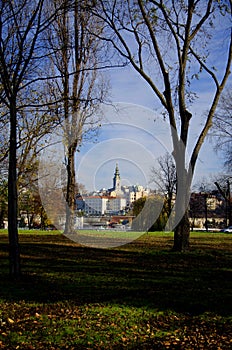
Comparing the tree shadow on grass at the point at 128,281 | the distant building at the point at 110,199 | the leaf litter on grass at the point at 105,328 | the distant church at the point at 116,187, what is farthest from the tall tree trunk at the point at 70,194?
the leaf litter on grass at the point at 105,328

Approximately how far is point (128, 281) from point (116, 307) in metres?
2.14

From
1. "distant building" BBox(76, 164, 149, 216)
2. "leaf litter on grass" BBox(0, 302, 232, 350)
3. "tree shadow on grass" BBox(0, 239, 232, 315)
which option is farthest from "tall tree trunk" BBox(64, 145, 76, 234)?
"leaf litter on grass" BBox(0, 302, 232, 350)

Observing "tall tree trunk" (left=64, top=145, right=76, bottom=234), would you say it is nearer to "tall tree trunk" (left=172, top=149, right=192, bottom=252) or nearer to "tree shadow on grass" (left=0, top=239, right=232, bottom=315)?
"tall tree trunk" (left=172, top=149, right=192, bottom=252)

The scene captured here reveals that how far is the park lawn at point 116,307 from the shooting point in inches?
190

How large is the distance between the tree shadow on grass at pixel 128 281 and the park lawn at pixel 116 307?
15mm

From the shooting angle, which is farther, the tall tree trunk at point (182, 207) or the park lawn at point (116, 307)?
the tall tree trunk at point (182, 207)

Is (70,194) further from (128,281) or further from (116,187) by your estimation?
(128,281)

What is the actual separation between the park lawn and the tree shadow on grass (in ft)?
0.05

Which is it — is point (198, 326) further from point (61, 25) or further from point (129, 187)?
point (61, 25)

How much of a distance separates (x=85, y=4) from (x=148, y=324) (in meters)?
11.6

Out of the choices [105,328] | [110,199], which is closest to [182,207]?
[110,199]

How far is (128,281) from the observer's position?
8.34m

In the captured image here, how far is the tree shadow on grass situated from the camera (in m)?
6.67

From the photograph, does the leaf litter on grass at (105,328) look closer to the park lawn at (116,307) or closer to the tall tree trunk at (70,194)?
the park lawn at (116,307)
